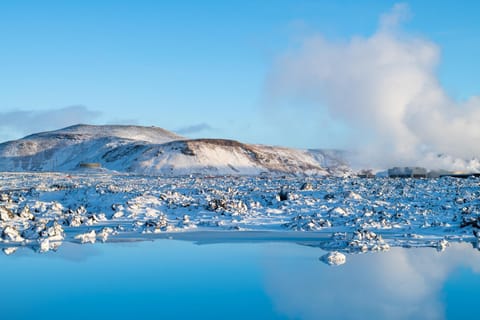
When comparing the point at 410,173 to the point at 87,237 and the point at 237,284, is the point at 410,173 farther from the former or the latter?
the point at 237,284

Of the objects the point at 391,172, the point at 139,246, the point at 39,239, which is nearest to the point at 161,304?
the point at 139,246

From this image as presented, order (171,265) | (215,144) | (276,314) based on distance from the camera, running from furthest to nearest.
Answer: (215,144)
(171,265)
(276,314)

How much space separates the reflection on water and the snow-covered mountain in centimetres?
9240

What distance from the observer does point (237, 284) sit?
34.1 feet

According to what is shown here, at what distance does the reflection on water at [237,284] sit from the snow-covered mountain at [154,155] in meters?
92.4

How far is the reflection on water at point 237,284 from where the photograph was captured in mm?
8539

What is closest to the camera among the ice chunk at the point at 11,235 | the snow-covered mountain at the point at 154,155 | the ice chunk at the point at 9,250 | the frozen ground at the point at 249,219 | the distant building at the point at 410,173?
the ice chunk at the point at 9,250

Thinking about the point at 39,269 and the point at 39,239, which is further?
the point at 39,239

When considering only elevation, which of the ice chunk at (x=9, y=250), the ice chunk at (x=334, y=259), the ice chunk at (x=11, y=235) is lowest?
the ice chunk at (x=9, y=250)

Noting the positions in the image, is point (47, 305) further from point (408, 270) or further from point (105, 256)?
point (408, 270)

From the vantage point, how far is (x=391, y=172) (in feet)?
282

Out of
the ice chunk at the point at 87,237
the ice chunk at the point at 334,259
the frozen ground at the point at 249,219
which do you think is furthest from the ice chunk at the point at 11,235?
the ice chunk at the point at 334,259

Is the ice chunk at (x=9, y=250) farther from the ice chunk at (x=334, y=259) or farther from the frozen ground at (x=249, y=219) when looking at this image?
the ice chunk at (x=334, y=259)

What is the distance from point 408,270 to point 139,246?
23.9 ft
